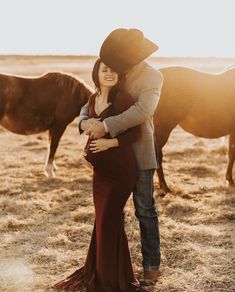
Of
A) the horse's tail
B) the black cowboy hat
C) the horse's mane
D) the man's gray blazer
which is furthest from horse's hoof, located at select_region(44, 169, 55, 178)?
the black cowboy hat

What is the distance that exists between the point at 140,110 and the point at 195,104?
358cm

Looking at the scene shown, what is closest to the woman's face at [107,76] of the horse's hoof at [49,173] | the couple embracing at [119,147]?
the couple embracing at [119,147]

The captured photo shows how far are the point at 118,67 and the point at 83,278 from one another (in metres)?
1.82

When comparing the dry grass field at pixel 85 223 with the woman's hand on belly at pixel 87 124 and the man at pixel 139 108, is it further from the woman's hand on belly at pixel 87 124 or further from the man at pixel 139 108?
the woman's hand on belly at pixel 87 124

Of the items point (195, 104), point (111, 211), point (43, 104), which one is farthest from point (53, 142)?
point (111, 211)

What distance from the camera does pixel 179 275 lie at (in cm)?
412

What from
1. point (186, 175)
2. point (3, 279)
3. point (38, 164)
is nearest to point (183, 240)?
point (3, 279)

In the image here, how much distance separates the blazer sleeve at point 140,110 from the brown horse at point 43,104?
4.81 m

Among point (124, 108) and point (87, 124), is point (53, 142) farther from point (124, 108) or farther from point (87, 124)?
point (124, 108)

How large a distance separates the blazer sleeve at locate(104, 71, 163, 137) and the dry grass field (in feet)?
4.90

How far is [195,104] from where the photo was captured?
6.71m

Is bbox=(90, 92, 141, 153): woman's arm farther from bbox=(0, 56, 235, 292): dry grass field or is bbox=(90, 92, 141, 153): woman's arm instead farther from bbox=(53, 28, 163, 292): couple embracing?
bbox=(0, 56, 235, 292): dry grass field

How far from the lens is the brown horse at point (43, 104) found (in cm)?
784

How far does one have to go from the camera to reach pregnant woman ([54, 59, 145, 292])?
11.0ft
